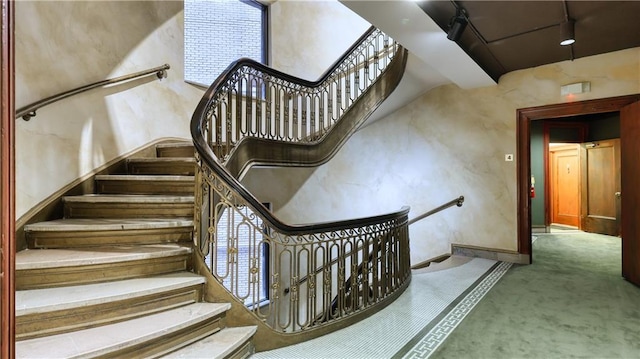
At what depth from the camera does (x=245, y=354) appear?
1978 mm

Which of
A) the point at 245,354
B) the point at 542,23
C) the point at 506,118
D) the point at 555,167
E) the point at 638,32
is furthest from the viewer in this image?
the point at 555,167

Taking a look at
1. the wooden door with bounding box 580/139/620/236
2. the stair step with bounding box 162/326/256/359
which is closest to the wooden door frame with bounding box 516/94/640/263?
the wooden door with bounding box 580/139/620/236

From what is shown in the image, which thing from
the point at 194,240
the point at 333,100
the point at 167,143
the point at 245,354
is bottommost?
the point at 245,354

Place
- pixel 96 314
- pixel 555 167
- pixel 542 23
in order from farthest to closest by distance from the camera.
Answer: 1. pixel 555 167
2. pixel 542 23
3. pixel 96 314

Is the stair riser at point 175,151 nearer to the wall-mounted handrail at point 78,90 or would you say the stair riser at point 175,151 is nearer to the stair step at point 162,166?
the stair step at point 162,166

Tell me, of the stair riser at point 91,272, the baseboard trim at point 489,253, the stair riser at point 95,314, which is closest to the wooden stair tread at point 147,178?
the stair riser at point 91,272

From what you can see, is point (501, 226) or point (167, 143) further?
point (501, 226)

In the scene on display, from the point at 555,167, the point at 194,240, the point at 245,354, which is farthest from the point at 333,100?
the point at 555,167

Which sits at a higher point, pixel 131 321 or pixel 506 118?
pixel 506 118

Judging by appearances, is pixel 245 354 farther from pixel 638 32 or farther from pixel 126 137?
pixel 638 32

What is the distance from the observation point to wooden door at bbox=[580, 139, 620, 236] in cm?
635

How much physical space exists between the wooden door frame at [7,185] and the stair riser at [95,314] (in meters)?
1.16

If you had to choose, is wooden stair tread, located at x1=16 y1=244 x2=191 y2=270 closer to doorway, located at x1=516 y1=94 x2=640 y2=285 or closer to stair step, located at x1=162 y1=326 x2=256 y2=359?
stair step, located at x1=162 y1=326 x2=256 y2=359

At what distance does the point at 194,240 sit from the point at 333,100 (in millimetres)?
3219
